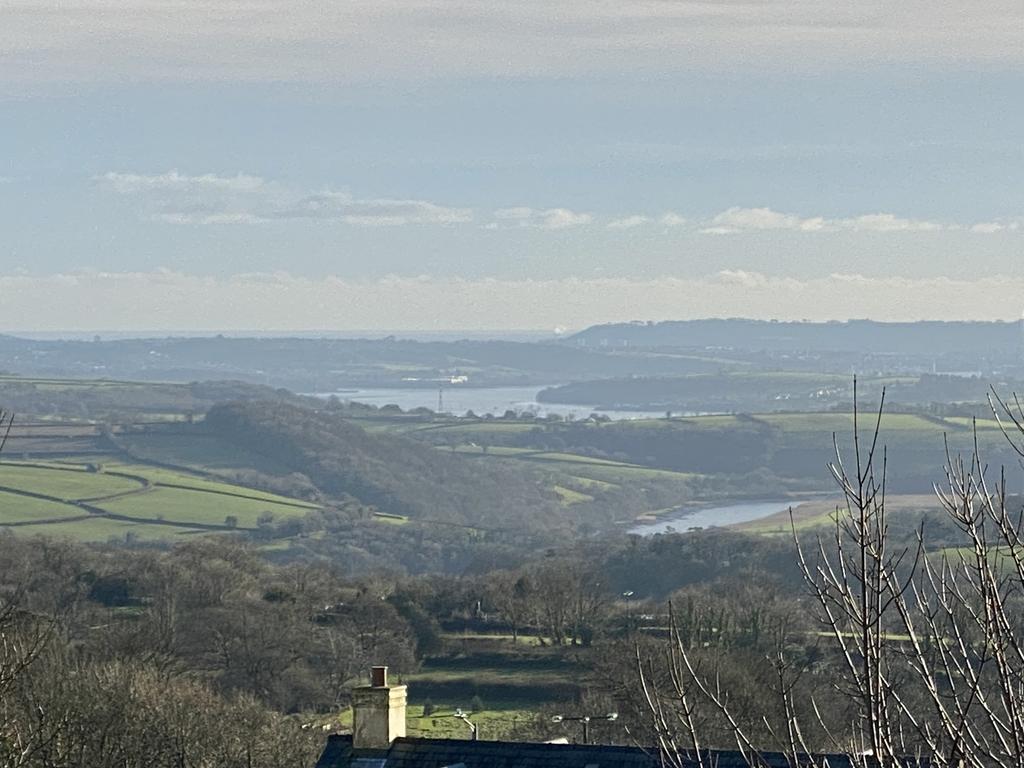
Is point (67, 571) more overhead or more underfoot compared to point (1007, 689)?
more underfoot

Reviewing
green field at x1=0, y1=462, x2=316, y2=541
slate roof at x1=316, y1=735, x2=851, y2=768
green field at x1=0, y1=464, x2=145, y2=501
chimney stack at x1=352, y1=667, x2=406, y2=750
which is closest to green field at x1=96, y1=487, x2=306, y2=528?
green field at x1=0, y1=462, x2=316, y2=541

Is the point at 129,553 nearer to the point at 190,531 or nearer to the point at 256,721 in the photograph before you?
the point at 190,531

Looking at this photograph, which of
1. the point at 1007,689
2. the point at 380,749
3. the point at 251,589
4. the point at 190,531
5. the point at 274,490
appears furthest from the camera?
the point at 274,490

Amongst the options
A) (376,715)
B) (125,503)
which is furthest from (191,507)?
(376,715)

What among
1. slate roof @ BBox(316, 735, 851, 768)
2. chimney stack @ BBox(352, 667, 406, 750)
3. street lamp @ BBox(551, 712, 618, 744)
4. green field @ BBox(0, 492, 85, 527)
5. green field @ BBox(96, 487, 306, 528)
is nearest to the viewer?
slate roof @ BBox(316, 735, 851, 768)

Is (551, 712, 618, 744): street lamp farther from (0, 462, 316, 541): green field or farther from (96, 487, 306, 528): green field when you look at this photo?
(96, 487, 306, 528): green field

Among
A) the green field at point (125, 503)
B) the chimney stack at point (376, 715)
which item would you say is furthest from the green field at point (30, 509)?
the chimney stack at point (376, 715)

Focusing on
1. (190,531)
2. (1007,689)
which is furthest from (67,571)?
(1007,689)
